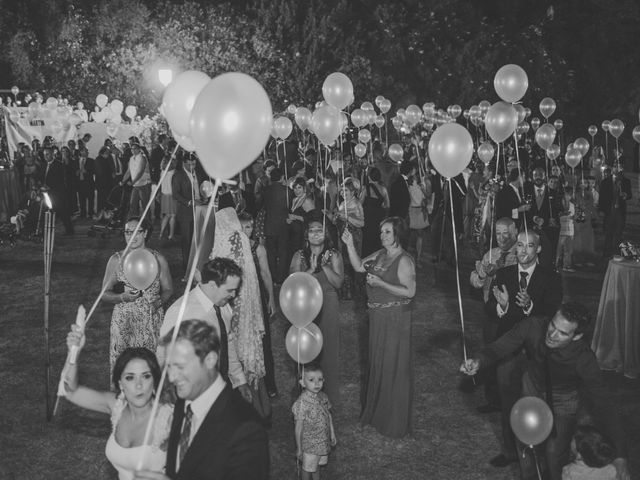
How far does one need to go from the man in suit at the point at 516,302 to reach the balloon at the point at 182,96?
2654 mm

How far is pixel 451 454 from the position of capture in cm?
579

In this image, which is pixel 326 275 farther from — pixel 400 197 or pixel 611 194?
pixel 611 194

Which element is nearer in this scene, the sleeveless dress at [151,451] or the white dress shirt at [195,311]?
the sleeveless dress at [151,451]

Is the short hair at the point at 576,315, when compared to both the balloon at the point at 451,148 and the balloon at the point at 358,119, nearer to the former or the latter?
the balloon at the point at 451,148

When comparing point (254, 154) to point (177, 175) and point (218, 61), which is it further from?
point (218, 61)

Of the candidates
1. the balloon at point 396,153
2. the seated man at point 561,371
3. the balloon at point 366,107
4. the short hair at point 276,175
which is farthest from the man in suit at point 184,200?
the seated man at point 561,371

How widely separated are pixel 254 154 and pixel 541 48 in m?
30.4

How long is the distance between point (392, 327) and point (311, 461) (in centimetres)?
136

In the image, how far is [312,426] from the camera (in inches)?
197

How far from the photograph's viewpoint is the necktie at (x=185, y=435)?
290cm

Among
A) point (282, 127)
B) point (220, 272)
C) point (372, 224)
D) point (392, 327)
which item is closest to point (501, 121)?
point (372, 224)

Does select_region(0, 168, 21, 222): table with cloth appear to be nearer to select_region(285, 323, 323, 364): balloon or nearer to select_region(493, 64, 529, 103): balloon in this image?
select_region(493, 64, 529, 103): balloon

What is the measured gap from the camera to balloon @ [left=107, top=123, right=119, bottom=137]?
2292cm

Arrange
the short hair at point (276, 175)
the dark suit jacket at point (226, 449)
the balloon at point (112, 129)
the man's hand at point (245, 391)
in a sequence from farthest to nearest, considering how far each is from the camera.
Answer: the balloon at point (112, 129)
the short hair at point (276, 175)
the man's hand at point (245, 391)
the dark suit jacket at point (226, 449)
